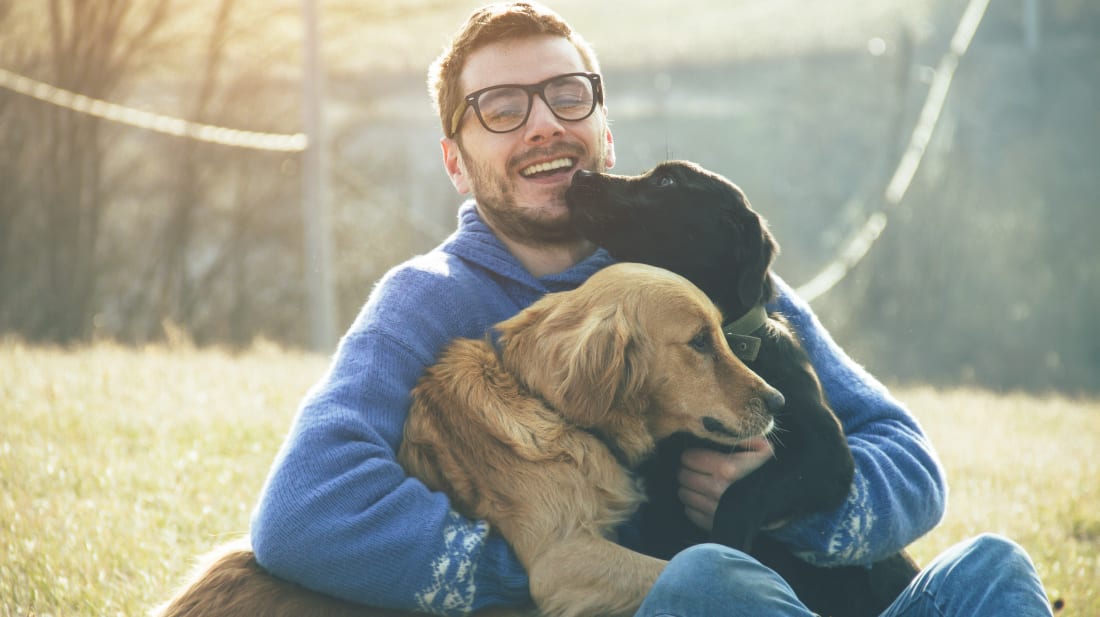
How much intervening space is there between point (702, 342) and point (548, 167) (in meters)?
0.81

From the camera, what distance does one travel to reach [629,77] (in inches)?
817

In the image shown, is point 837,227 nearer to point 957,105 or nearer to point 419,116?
point 957,105

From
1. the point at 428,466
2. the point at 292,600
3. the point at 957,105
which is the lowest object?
the point at 292,600

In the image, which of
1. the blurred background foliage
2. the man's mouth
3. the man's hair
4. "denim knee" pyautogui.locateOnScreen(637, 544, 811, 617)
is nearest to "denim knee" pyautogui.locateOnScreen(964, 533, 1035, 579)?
"denim knee" pyautogui.locateOnScreen(637, 544, 811, 617)

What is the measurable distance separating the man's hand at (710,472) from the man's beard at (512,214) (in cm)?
78

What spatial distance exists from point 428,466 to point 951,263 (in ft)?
54.2

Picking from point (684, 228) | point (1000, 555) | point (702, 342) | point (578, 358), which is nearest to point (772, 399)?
point (702, 342)

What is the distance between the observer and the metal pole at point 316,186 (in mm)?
9352

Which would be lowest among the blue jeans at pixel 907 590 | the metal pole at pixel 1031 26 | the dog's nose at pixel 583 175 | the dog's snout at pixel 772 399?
the blue jeans at pixel 907 590

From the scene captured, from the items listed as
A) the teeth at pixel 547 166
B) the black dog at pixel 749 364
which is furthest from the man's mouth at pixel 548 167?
the black dog at pixel 749 364

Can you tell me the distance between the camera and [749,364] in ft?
9.78

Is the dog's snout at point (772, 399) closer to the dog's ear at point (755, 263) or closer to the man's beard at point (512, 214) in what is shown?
the dog's ear at point (755, 263)

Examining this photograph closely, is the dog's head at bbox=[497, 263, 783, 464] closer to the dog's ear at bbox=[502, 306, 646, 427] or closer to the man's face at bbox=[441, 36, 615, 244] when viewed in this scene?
the dog's ear at bbox=[502, 306, 646, 427]

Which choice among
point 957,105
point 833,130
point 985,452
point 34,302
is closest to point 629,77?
point 833,130
